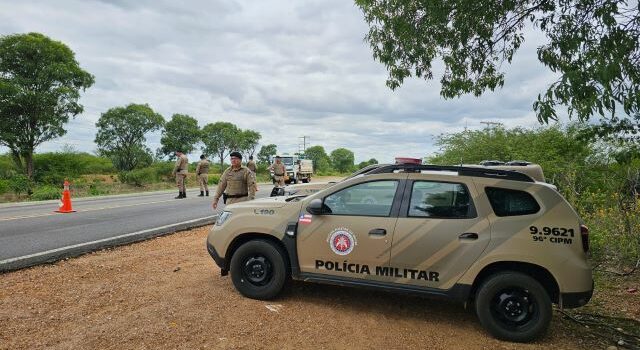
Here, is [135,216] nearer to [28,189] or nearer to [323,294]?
[323,294]

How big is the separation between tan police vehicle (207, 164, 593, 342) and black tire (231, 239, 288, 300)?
1 centimetres

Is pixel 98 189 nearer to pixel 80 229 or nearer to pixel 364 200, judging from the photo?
pixel 80 229

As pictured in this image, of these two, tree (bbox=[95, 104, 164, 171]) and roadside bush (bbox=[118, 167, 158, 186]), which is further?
tree (bbox=[95, 104, 164, 171])

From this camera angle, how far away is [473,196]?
4402 millimetres

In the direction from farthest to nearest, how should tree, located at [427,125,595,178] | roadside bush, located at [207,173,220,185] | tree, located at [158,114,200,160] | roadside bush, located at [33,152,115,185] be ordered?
tree, located at [158,114,200,160] → roadside bush, located at [207,173,220,185] → roadside bush, located at [33,152,115,185] → tree, located at [427,125,595,178]

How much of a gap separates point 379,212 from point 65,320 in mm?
Answer: 3319

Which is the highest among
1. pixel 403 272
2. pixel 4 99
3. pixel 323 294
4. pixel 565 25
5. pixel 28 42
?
pixel 28 42

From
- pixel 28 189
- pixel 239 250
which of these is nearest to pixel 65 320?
pixel 239 250

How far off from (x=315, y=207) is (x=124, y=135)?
45.6 meters

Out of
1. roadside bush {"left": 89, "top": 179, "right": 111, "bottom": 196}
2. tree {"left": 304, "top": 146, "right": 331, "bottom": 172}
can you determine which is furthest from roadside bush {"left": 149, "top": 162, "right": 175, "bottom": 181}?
tree {"left": 304, "top": 146, "right": 331, "bottom": 172}

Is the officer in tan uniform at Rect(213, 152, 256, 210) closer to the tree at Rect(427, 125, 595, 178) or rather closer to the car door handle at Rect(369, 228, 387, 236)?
the car door handle at Rect(369, 228, 387, 236)

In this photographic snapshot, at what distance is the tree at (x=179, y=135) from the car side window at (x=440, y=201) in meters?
54.4

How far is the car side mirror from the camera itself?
4.68 meters

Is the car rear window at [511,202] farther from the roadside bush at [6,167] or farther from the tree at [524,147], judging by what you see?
the roadside bush at [6,167]
